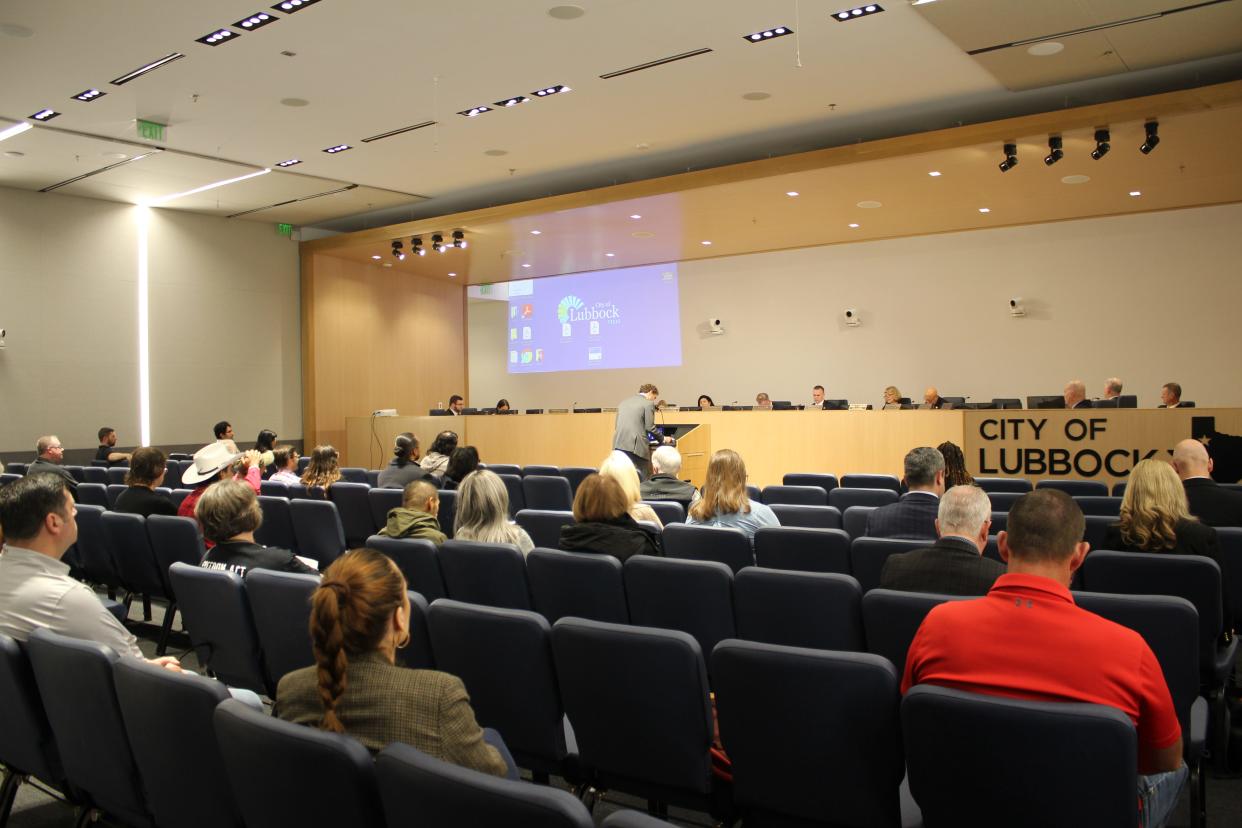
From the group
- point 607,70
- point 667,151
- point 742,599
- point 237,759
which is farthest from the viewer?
point 667,151

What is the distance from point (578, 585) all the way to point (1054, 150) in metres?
7.75

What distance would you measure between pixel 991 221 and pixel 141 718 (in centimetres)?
1306

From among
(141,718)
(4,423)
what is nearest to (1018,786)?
(141,718)

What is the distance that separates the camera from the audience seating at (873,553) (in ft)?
12.4

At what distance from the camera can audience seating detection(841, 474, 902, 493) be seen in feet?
22.9

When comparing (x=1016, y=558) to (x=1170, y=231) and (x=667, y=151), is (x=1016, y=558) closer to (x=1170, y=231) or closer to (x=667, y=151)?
(x=667, y=151)

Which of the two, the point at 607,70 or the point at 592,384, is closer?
the point at 607,70

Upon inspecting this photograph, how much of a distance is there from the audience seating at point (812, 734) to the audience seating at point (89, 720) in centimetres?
152

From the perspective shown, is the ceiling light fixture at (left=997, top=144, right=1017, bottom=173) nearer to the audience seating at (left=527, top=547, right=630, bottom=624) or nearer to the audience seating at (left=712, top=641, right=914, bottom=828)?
the audience seating at (left=527, top=547, right=630, bottom=624)

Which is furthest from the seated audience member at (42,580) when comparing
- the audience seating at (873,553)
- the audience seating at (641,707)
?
the audience seating at (873,553)

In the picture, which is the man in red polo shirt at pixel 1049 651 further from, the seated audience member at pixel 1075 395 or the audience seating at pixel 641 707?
the seated audience member at pixel 1075 395

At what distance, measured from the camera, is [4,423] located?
12.4m

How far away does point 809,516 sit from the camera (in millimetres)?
5168

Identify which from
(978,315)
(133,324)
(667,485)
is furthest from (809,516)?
(133,324)
